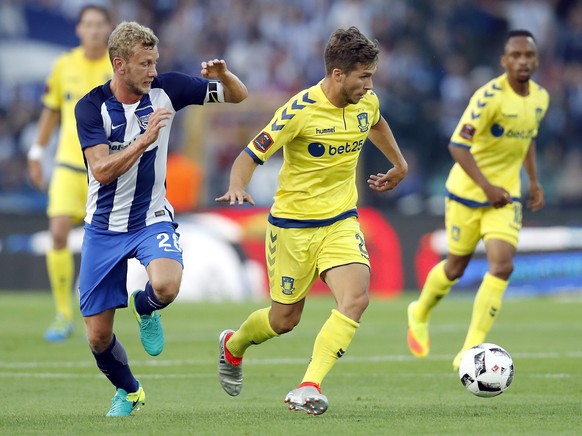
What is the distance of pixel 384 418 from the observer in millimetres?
6992

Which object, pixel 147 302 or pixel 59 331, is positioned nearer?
pixel 147 302

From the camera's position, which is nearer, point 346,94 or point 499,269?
point 346,94

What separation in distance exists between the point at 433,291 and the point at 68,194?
371 cm

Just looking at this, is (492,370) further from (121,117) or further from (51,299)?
(51,299)

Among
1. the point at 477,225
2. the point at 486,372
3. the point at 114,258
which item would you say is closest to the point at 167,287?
the point at 114,258

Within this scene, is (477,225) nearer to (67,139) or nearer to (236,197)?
(236,197)

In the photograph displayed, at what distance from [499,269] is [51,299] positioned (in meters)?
8.82

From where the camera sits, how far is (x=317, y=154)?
767cm

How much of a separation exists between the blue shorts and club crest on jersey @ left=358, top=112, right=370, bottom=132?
4.42ft

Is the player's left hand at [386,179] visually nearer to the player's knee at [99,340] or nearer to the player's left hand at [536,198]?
the player's knee at [99,340]

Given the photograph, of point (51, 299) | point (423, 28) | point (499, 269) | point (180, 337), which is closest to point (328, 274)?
point (499, 269)

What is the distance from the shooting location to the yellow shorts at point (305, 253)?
7.57 m

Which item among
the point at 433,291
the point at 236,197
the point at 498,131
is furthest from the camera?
the point at 433,291

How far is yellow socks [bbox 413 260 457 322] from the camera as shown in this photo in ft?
34.8
